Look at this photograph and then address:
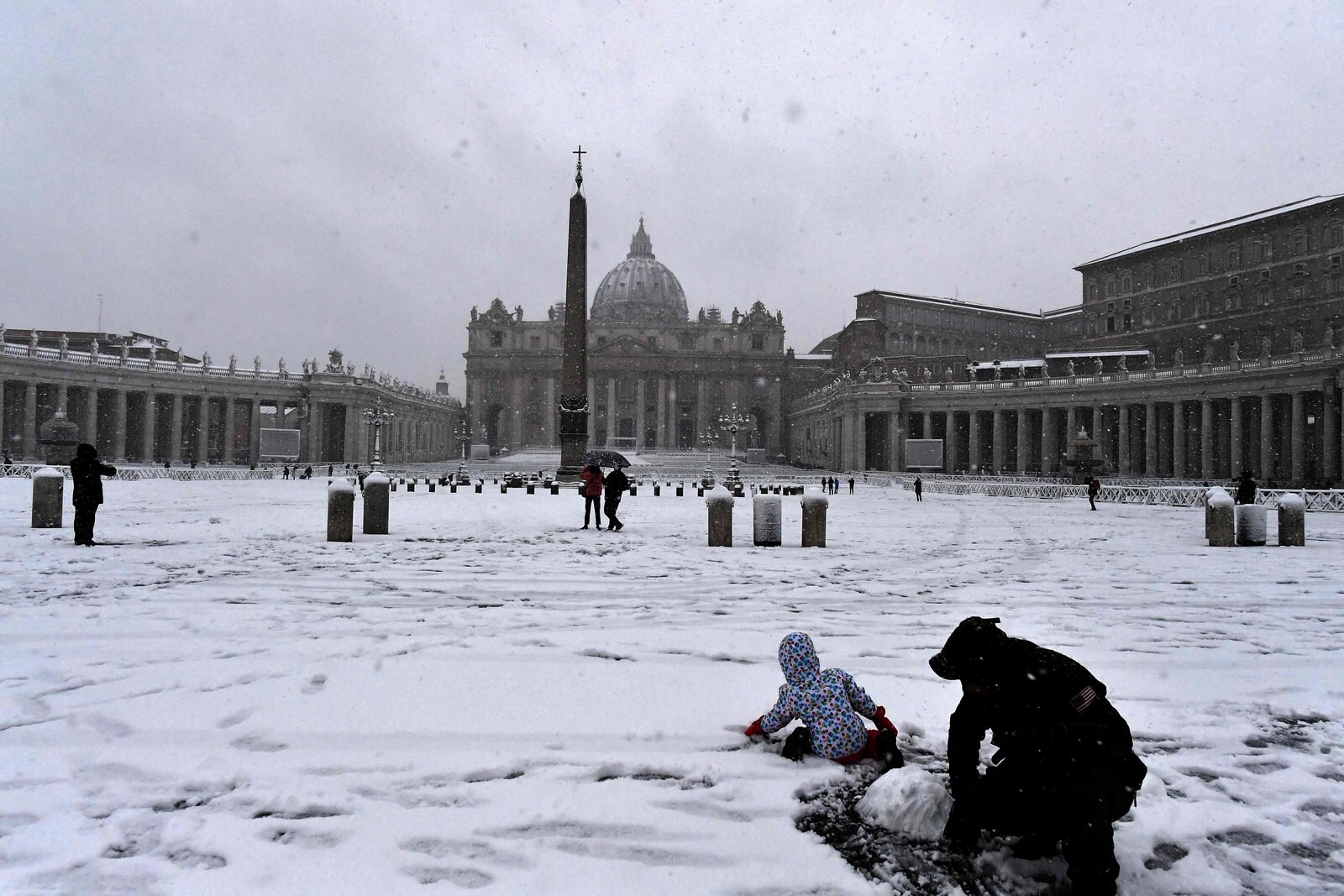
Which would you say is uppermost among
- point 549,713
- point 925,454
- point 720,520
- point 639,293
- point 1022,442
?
point 639,293

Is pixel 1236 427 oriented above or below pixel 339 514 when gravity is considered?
above

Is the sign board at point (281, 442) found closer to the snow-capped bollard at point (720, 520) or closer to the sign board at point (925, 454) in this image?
the sign board at point (925, 454)

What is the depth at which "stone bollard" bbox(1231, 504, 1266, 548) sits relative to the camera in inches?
629

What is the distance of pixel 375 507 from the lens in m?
16.3

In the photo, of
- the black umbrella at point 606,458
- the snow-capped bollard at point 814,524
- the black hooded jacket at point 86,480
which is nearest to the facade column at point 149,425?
the black umbrella at point 606,458

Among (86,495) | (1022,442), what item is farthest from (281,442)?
(1022,442)

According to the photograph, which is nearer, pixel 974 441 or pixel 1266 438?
pixel 1266 438

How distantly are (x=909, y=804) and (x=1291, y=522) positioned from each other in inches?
646

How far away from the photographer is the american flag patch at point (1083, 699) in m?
3.45

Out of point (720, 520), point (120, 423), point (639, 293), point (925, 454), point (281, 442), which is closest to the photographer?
point (720, 520)

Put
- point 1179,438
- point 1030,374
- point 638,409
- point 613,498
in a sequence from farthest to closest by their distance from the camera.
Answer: point 638,409 < point 1030,374 < point 1179,438 < point 613,498

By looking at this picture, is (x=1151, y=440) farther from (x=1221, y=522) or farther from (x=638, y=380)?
(x=638, y=380)

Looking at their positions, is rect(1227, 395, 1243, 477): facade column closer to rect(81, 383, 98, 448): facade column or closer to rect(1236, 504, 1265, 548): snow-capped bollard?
rect(1236, 504, 1265, 548): snow-capped bollard

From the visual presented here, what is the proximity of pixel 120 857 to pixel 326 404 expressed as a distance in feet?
251
